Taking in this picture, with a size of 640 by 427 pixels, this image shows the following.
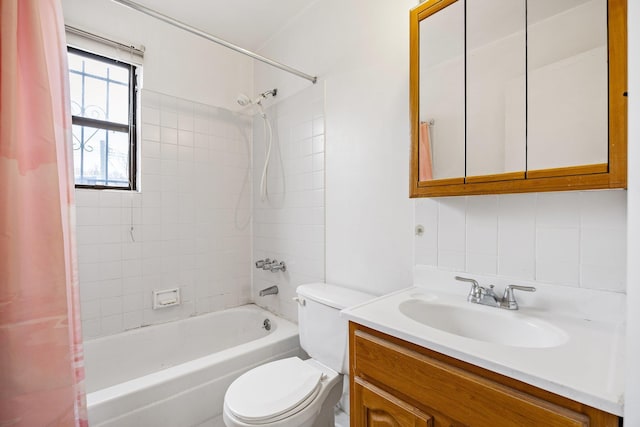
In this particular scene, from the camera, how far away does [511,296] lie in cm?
99

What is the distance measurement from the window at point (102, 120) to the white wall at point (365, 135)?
123 cm

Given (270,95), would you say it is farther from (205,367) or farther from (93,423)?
(93,423)

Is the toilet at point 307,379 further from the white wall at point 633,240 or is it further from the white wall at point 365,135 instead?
the white wall at point 633,240

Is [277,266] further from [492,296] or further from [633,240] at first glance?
[633,240]

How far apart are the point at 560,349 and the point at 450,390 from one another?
0.91 feet

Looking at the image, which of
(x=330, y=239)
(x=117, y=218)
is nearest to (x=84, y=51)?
(x=117, y=218)

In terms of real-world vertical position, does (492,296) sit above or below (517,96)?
below

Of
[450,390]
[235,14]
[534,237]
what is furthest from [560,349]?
[235,14]

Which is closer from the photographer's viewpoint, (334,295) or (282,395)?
(282,395)

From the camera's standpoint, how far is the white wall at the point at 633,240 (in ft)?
1.56

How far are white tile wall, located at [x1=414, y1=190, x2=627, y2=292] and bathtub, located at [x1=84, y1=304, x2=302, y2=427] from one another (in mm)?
→ 1081

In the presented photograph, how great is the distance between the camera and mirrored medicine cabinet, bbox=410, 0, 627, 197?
0.81 m

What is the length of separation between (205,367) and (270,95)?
1.86 metres

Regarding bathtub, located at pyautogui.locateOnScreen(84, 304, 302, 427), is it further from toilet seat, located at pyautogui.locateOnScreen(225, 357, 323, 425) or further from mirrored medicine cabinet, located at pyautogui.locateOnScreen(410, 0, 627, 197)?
mirrored medicine cabinet, located at pyautogui.locateOnScreen(410, 0, 627, 197)
